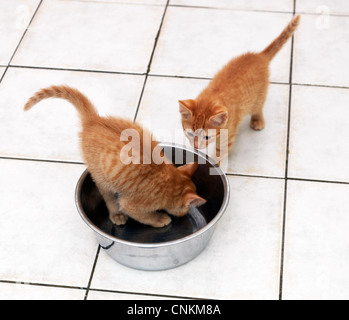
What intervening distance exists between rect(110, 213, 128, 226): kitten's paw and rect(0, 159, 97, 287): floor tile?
3.8 inches

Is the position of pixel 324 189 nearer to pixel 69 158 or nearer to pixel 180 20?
pixel 69 158

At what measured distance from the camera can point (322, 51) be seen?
93.7 inches

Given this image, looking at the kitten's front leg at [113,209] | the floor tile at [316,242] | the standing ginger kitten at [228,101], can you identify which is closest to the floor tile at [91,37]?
the standing ginger kitten at [228,101]

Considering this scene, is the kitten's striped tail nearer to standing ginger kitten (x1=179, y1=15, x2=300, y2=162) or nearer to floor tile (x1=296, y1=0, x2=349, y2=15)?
standing ginger kitten (x1=179, y1=15, x2=300, y2=162)

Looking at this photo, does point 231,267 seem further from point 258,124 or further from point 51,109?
point 51,109

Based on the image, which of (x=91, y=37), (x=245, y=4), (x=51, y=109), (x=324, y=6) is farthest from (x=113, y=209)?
(x=324, y=6)

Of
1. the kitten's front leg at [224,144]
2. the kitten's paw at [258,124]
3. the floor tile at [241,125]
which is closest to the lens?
the kitten's front leg at [224,144]

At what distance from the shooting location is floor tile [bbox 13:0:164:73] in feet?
7.79

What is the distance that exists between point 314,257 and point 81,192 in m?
0.79

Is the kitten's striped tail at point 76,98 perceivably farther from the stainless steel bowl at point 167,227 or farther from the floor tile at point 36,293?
the floor tile at point 36,293

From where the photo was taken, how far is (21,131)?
6.86 feet

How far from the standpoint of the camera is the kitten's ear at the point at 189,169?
5.59ft

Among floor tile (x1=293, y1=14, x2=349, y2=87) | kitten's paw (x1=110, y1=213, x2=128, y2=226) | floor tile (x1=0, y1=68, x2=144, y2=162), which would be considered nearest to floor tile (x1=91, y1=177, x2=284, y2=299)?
kitten's paw (x1=110, y1=213, x2=128, y2=226)

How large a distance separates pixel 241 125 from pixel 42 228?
887 mm
